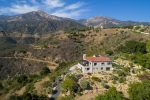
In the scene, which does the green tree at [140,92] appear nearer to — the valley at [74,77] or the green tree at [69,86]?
the valley at [74,77]

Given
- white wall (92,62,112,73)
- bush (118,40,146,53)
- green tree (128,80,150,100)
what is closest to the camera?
green tree (128,80,150,100)

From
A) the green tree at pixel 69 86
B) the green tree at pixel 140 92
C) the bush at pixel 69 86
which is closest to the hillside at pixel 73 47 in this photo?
the bush at pixel 69 86

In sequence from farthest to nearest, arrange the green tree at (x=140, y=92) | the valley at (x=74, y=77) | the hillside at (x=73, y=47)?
the hillside at (x=73, y=47) < the valley at (x=74, y=77) < the green tree at (x=140, y=92)

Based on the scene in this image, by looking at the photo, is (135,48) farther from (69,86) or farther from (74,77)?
(69,86)

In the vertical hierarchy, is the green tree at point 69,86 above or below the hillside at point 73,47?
above

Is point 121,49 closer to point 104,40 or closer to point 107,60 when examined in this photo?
point 107,60

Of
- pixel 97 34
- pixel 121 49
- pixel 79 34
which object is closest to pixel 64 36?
pixel 79 34

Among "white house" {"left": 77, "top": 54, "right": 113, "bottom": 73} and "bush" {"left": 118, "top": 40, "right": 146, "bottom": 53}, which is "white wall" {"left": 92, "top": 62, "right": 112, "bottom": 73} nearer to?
"white house" {"left": 77, "top": 54, "right": 113, "bottom": 73}

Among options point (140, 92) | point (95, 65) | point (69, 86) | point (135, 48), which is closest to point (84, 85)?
point (69, 86)

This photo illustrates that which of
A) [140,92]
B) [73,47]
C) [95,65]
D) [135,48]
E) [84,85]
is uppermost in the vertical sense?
[95,65]

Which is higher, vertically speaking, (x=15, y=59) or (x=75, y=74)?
(x=75, y=74)

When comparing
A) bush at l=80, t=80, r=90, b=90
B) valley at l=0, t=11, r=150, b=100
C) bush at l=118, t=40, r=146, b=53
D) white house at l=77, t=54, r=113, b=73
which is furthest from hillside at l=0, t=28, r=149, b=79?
bush at l=80, t=80, r=90, b=90
